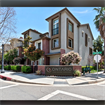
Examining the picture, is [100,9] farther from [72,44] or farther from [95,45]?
[95,45]

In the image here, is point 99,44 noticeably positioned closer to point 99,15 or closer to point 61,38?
point 99,15

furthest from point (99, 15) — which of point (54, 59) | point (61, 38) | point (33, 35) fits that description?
point (33, 35)

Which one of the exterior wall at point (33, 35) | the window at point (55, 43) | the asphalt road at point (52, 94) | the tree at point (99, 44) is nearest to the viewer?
the asphalt road at point (52, 94)

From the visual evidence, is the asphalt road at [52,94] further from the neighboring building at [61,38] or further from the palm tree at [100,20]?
the palm tree at [100,20]

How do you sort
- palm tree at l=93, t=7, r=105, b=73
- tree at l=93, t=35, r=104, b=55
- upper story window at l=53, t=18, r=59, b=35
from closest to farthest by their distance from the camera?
palm tree at l=93, t=7, r=105, b=73
upper story window at l=53, t=18, r=59, b=35
tree at l=93, t=35, r=104, b=55

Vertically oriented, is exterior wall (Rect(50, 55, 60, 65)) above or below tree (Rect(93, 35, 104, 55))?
below

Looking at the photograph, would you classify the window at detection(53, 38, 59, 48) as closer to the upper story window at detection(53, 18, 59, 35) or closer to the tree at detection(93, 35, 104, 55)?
the upper story window at detection(53, 18, 59, 35)

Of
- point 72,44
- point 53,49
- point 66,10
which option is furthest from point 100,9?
point 53,49

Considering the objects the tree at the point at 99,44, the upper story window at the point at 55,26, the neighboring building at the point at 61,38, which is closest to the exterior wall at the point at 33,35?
the neighboring building at the point at 61,38

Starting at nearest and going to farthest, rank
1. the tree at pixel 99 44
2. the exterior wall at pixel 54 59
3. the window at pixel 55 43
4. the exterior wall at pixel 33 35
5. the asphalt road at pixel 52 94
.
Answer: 1. the asphalt road at pixel 52 94
2. the exterior wall at pixel 54 59
3. the window at pixel 55 43
4. the exterior wall at pixel 33 35
5. the tree at pixel 99 44

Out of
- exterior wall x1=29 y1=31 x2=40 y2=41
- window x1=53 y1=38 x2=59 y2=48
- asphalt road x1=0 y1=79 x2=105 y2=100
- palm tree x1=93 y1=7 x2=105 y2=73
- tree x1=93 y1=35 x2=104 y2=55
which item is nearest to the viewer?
asphalt road x1=0 y1=79 x2=105 y2=100

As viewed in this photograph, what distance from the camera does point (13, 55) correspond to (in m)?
22.9

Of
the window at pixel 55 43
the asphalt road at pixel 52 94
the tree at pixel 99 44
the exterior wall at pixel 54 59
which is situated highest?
the tree at pixel 99 44

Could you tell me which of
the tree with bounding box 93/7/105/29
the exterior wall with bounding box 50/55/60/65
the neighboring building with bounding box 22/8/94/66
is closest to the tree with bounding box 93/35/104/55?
the neighboring building with bounding box 22/8/94/66
